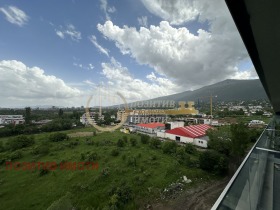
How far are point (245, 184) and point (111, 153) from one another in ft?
39.7

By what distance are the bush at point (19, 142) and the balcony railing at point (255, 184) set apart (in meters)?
18.8

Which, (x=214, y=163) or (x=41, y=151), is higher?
(x=214, y=163)

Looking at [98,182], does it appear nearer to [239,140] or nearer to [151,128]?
[239,140]

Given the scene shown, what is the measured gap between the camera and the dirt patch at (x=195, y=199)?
7184mm

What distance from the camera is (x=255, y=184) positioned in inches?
67.1

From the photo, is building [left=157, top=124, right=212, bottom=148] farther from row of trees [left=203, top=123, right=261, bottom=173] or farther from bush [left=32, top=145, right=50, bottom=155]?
bush [left=32, top=145, right=50, bottom=155]

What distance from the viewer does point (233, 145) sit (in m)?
10.6

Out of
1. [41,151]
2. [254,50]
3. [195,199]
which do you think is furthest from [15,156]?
[254,50]

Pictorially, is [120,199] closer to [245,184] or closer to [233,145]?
[245,184]

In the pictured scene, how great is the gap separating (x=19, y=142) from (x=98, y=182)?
11771mm

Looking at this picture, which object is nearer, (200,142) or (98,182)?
(98,182)

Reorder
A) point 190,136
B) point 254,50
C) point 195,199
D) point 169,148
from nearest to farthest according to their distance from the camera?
1. point 254,50
2. point 195,199
3. point 169,148
4. point 190,136

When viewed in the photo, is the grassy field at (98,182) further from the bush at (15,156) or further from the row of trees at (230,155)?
the row of trees at (230,155)

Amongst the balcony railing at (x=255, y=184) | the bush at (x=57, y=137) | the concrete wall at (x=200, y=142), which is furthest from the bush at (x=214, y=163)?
the bush at (x=57, y=137)
